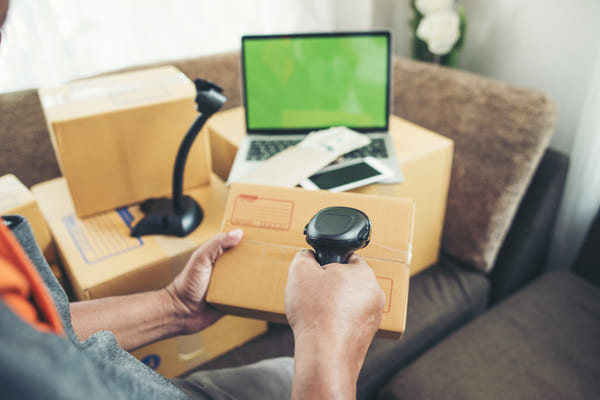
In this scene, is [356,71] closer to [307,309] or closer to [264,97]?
[264,97]

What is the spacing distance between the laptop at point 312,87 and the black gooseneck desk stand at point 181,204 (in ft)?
0.61

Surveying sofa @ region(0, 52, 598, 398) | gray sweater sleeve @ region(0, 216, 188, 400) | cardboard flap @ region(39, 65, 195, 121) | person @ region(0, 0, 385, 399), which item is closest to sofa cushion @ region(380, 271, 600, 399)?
sofa @ region(0, 52, 598, 398)

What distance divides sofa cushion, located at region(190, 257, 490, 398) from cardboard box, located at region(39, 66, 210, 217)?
18.6 inches

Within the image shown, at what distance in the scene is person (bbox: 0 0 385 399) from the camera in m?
0.31

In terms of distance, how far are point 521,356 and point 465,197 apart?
1.49 ft

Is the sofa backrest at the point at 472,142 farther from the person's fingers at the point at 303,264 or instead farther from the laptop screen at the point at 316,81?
the person's fingers at the point at 303,264

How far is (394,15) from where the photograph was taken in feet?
5.99

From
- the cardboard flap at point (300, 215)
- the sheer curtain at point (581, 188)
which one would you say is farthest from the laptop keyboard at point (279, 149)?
the sheer curtain at point (581, 188)

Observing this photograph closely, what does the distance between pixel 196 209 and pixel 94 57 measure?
829mm

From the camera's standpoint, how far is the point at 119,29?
1.48 meters

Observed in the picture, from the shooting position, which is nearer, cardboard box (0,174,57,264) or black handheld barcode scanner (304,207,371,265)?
black handheld barcode scanner (304,207,371,265)

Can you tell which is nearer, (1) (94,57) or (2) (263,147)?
(2) (263,147)

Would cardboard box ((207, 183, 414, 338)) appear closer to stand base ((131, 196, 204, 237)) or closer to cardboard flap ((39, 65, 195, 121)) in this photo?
stand base ((131, 196, 204, 237))

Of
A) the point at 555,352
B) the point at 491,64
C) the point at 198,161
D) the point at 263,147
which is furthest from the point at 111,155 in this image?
the point at 491,64
